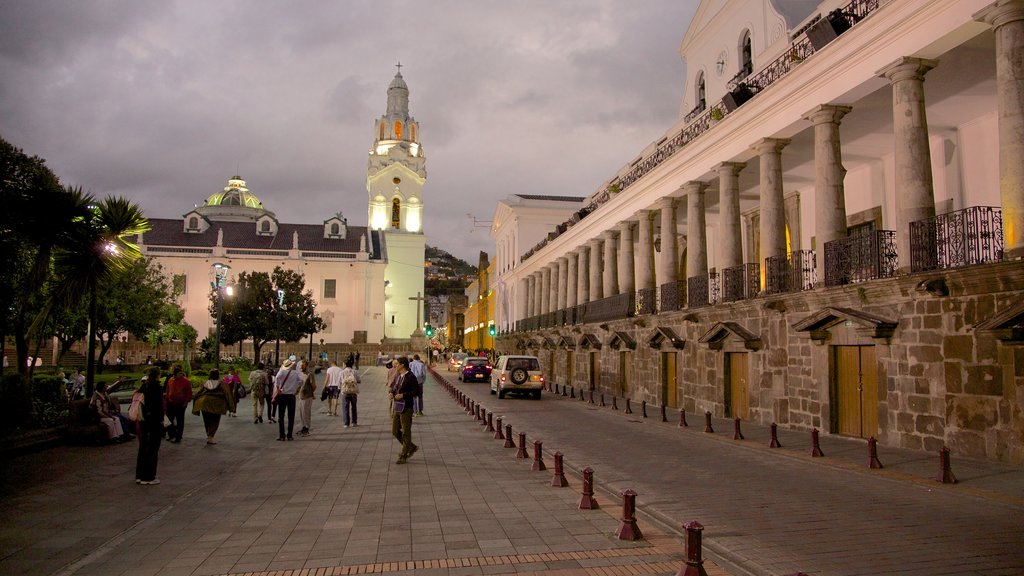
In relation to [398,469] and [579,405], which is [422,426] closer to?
[398,469]

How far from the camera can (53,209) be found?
14.1 meters

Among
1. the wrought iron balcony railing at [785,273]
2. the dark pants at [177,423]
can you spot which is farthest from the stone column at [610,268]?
the dark pants at [177,423]

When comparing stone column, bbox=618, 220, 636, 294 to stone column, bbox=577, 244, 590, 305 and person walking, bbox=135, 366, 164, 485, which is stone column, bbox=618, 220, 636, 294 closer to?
stone column, bbox=577, 244, 590, 305

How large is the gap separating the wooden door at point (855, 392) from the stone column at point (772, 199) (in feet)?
12.6

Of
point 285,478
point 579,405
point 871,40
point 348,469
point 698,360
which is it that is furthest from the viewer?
point 579,405

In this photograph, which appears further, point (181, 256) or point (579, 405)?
point (181, 256)

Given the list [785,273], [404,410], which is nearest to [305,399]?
[404,410]

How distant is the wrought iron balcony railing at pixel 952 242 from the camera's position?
12.4 meters

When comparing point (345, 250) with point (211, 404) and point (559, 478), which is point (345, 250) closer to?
point (211, 404)

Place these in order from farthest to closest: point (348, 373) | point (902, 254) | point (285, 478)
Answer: point (348, 373) < point (902, 254) < point (285, 478)

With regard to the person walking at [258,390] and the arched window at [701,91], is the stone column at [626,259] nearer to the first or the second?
the arched window at [701,91]

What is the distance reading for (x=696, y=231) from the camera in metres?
23.8

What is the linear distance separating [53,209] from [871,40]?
55.2 feet

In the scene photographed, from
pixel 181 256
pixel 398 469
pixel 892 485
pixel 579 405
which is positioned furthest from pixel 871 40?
pixel 181 256
